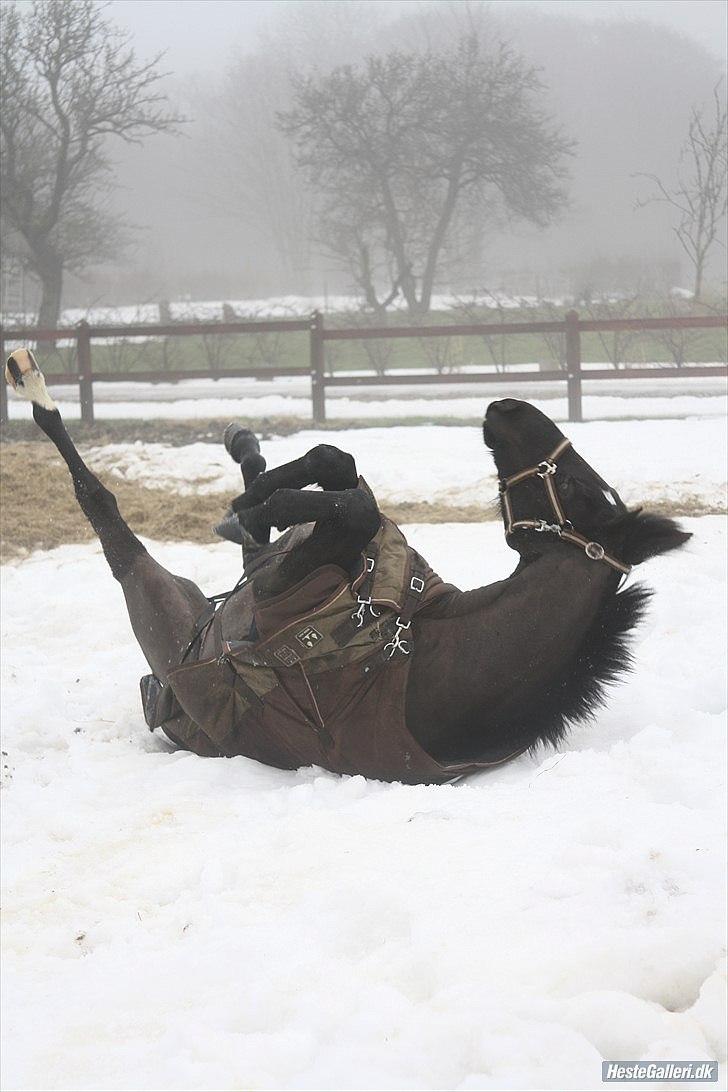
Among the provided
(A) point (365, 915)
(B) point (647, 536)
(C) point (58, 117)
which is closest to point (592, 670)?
(B) point (647, 536)

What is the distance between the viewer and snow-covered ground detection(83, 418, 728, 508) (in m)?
7.57

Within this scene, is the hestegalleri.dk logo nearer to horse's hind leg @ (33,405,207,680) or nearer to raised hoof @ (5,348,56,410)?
horse's hind leg @ (33,405,207,680)

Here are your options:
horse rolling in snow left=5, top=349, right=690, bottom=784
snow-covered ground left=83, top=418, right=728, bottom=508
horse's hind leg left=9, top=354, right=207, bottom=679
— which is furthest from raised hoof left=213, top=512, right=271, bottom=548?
snow-covered ground left=83, top=418, right=728, bottom=508

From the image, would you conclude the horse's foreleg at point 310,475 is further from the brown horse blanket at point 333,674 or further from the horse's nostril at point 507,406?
the horse's nostril at point 507,406

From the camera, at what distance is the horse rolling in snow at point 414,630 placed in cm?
295

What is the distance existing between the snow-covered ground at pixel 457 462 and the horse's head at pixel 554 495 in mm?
4198

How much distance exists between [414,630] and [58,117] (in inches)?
977

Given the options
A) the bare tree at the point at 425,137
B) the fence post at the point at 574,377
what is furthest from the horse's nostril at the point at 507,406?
the bare tree at the point at 425,137

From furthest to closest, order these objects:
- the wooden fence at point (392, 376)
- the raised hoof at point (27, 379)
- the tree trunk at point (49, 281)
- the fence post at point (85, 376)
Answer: the tree trunk at point (49, 281)
the fence post at point (85, 376)
the wooden fence at point (392, 376)
the raised hoof at point (27, 379)

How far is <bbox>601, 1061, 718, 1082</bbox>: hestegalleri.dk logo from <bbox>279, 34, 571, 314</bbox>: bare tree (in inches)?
1081

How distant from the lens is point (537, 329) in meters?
13.1

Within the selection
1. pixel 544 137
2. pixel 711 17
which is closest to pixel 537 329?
pixel 544 137

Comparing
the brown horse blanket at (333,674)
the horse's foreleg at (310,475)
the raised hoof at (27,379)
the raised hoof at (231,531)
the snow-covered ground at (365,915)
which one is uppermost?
the raised hoof at (27,379)

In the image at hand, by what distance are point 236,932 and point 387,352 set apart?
17243mm
